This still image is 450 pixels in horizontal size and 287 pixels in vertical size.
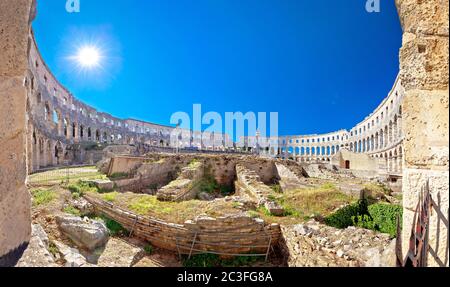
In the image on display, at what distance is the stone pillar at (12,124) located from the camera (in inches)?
95.3

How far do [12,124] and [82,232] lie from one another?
4757mm

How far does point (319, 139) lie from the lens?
210 ft

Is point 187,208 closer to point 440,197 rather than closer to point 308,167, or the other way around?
point 440,197

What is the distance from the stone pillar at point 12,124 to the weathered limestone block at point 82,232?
3.83m

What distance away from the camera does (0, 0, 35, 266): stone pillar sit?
2420 millimetres

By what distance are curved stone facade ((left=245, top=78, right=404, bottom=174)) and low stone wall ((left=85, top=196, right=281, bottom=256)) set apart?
1816 centimetres

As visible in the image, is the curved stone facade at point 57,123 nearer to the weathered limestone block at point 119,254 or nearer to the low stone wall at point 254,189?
the weathered limestone block at point 119,254

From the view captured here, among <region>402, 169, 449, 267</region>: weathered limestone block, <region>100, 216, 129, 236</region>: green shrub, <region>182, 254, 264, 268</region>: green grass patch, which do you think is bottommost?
<region>182, 254, 264, 268</region>: green grass patch

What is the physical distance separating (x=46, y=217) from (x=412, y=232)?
849 cm

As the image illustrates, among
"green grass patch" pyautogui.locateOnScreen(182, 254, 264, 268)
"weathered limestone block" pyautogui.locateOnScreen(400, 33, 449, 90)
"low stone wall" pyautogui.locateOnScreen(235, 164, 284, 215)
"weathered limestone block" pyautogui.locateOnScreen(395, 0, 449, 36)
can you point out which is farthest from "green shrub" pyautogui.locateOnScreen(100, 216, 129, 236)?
Answer: "weathered limestone block" pyautogui.locateOnScreen(395, 0, 449, 36)

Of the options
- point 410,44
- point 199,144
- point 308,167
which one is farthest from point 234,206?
point 199,144

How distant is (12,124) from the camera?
8.22ft

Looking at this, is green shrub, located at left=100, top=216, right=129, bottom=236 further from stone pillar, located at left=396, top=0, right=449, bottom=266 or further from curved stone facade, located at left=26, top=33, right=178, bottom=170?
curved stone facade, located at left=26, top=33, right=178, bottom=170

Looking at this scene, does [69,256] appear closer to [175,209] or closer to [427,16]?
[175,209]
